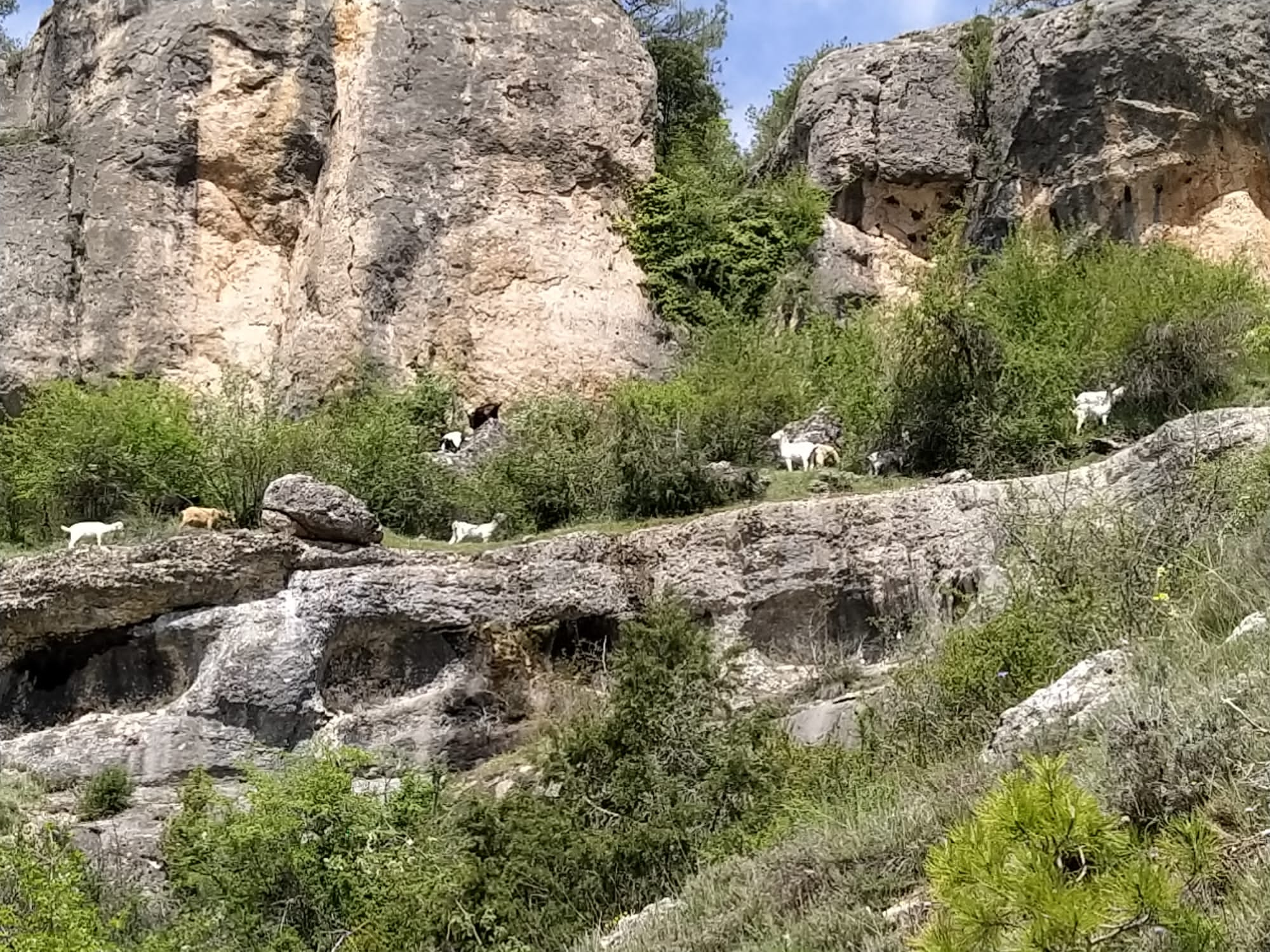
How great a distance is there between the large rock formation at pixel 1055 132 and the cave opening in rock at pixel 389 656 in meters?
10.3

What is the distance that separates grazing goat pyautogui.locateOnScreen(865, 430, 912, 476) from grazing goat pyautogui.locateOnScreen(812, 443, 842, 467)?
563 millimetres

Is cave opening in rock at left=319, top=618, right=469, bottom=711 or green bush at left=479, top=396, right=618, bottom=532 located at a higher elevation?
green bush at left=479, top=396, right=618, bottom=532

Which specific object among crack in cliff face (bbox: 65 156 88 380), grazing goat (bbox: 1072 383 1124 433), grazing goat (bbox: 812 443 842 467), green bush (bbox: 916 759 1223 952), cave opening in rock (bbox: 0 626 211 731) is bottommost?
cave opening in rock (bbox: 0 626 211 731)

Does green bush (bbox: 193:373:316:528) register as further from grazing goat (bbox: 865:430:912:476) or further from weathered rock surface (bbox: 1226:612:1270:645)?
weathered rock surface (bbox: 1226:612:1270:645)

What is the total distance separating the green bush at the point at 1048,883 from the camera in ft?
14.3

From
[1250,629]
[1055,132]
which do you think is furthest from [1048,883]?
[1055,132]

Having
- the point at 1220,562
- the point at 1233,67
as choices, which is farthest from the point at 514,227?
the point at 1220,562

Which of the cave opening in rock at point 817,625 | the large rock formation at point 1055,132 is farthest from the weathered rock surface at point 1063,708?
the large rock formation at point 1055,132

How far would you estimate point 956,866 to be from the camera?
4.50 m

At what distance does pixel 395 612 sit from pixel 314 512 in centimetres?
131

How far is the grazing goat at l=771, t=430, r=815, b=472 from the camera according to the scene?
18.2 meters

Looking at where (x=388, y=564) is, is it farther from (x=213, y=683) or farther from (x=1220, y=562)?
(x=1220, y=562)

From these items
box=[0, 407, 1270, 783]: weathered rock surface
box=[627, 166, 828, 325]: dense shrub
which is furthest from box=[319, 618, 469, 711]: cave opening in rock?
box=[627, 166, 828, 325]: dense shrub

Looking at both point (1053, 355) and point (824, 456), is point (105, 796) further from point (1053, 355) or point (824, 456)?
point (1053, 355)
